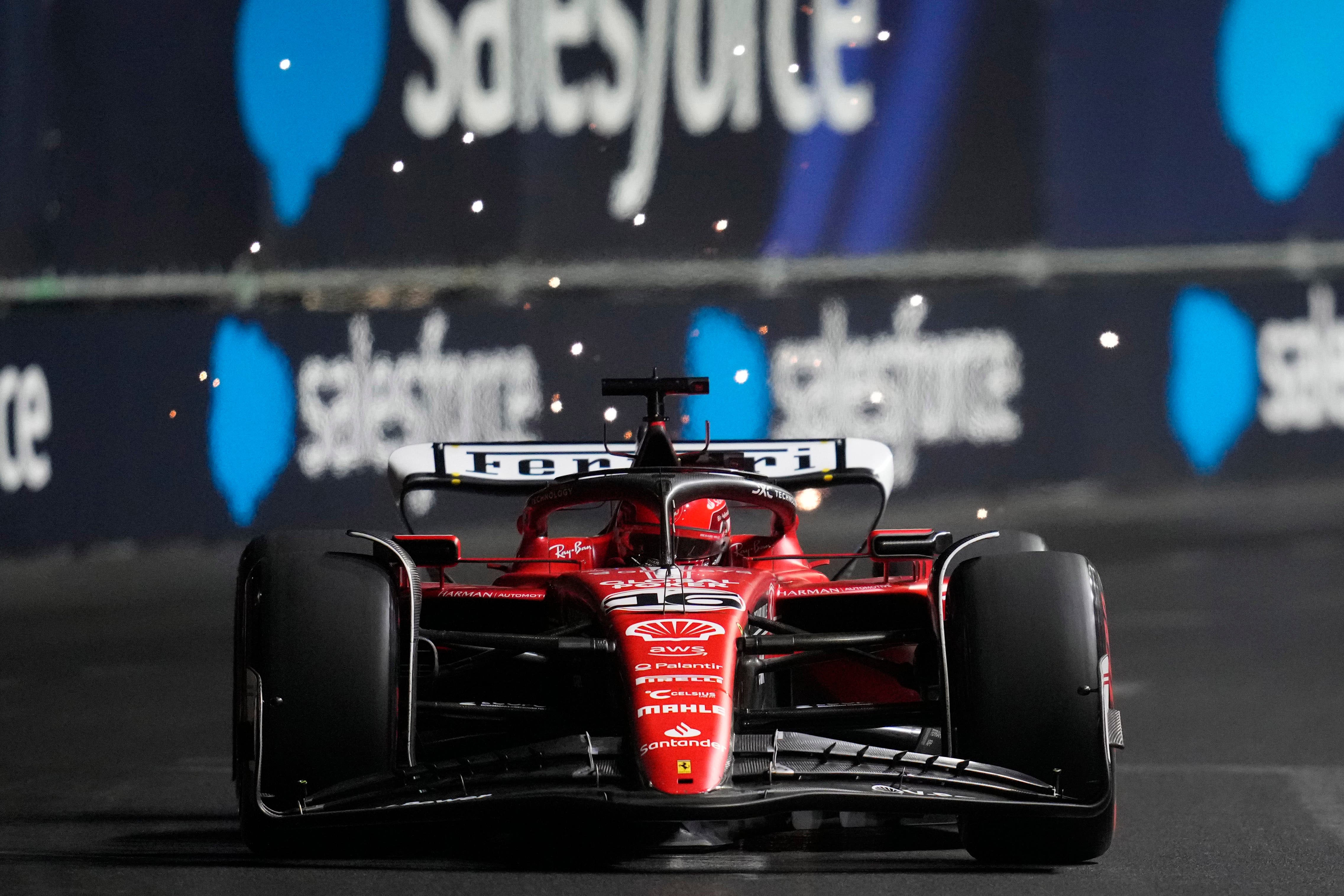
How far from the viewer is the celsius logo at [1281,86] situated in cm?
1509

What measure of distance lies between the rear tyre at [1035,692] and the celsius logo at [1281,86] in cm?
1068

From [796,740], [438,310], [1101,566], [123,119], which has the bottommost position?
[1101,566]

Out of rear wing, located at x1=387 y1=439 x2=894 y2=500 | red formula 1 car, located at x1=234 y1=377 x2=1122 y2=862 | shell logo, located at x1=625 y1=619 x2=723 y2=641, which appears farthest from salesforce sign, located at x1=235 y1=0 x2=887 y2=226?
shell logo, located at x1=625 y1=619 x2=723 y2=641

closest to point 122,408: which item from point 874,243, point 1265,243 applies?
point 874,243

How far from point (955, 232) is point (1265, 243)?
2.33 metres

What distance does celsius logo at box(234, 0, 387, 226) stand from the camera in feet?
48.5

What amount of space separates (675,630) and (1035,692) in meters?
0.91

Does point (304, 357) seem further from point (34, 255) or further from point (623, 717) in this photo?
point (623, 717)

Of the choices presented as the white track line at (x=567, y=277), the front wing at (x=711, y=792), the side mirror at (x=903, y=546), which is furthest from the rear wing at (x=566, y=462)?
the white track line at (x=567, y=277)

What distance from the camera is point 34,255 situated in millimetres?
14711

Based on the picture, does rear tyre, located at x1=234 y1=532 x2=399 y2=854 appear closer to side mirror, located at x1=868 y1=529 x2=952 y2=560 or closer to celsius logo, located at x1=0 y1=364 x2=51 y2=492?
side mirror, located at x1=868 y1=529 x2=952 y2=560

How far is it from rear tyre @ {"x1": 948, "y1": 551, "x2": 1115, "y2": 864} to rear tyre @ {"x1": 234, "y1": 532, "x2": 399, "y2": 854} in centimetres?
146

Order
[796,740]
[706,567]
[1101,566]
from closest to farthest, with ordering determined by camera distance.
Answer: [796,740] < [706,567] < [1101,566]

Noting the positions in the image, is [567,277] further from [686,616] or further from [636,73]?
[686,616]
